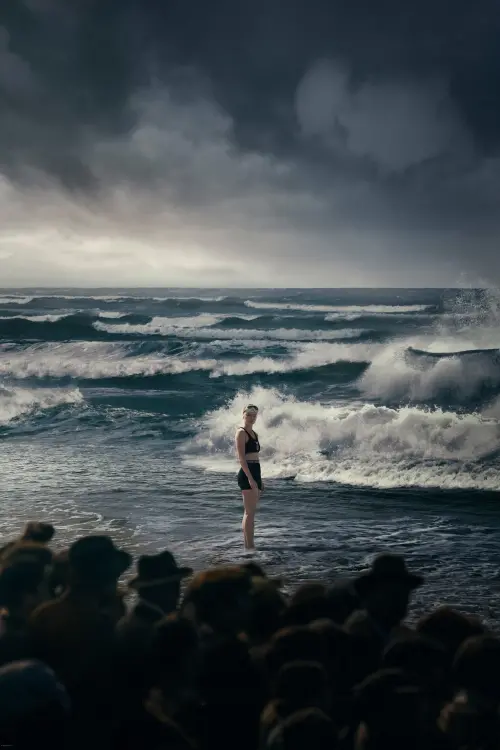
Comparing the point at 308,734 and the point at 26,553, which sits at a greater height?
the point at 26,553

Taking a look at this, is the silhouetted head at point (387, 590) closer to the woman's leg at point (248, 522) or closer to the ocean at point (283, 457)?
the ocean at point (283, 457)

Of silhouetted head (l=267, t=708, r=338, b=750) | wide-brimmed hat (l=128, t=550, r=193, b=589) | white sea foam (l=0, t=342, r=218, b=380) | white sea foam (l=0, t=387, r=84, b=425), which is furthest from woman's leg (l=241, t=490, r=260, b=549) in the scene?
white sea foam (l=0, t=342, r=218, b=380)

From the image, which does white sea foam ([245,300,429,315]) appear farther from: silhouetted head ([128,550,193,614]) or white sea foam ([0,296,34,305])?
silhouetted head ([128,550,193,614])

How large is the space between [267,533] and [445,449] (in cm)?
378

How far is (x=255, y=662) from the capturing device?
201cm

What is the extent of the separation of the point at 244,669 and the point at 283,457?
7.18m

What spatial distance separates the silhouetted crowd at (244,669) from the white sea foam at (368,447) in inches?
214

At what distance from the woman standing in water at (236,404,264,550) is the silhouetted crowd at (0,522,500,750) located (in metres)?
3.29

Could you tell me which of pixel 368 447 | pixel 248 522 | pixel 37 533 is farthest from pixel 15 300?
pixel 37 533

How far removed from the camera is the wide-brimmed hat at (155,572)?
8.20 ft

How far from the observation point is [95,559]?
2.37 metres

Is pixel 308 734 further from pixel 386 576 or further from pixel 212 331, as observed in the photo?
pixel 212 331

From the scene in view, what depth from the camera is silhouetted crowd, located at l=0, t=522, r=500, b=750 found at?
1.90m

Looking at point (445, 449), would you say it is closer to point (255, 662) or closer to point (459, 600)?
point (459, 600)
